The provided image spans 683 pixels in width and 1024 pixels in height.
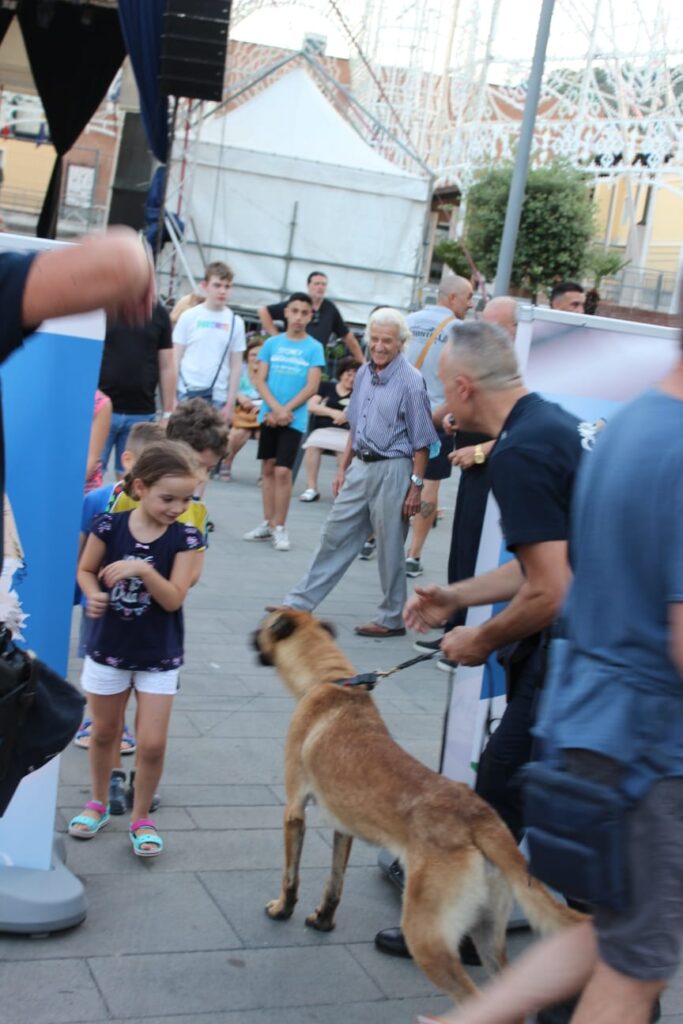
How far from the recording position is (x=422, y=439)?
758 centimetres

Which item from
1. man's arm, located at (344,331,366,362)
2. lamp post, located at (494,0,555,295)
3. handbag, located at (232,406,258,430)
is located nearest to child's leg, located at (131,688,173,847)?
handbag, located at (232,406,258,430)

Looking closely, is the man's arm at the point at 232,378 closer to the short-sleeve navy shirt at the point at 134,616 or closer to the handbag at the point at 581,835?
the short-sleeve navy shirt at the point at 134,616

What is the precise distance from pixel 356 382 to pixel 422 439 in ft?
2.15

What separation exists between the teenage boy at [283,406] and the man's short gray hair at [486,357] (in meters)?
6.12

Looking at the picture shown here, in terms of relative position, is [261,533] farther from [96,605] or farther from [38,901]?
[38,901]

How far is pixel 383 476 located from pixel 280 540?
2.47 m

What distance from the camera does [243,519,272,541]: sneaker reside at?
1008 cm

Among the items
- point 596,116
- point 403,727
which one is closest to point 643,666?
point 403,727

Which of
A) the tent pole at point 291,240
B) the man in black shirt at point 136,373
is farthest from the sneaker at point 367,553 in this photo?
the tent pole at point 291,240

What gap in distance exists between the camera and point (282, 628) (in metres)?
4.01

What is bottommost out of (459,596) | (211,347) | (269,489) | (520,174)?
(269,489)

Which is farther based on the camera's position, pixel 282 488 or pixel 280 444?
pixel 280 444

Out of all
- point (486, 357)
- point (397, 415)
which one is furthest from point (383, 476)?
point (486, 357)

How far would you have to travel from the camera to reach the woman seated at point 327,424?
1223cm
